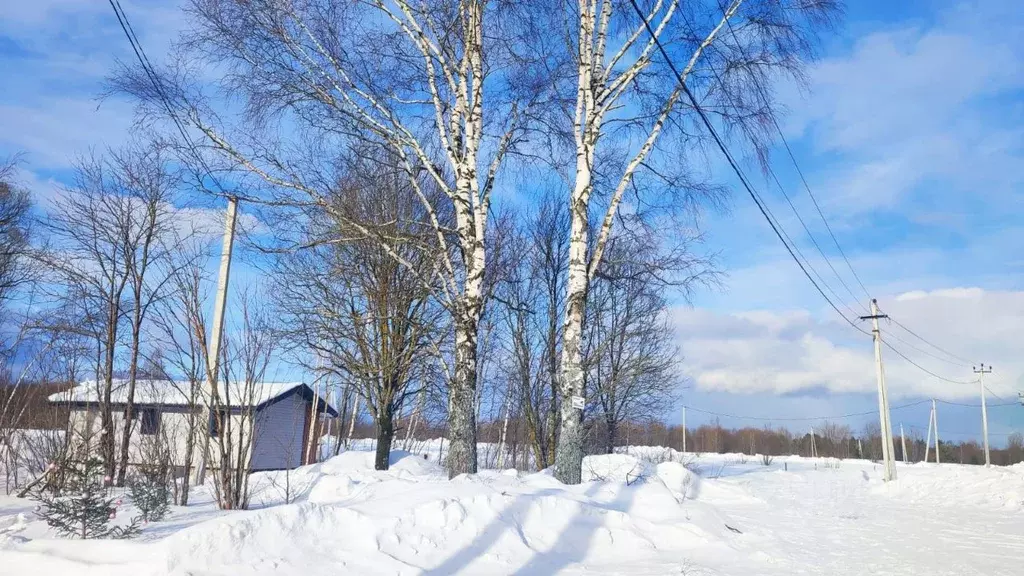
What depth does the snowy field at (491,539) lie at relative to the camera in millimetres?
4672

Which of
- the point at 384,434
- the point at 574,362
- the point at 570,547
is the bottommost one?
the point at 570,547

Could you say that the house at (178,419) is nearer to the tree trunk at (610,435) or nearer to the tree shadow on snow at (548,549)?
the tree shadow on snow at (548,549)

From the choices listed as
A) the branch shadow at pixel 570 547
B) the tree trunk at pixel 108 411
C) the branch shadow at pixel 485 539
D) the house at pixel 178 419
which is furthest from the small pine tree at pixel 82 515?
the branch shadow at pixel 570 547

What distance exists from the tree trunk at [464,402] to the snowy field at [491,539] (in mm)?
1006

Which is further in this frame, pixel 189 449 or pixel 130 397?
pixel 130 397

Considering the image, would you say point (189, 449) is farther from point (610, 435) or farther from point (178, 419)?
point (610, 435)

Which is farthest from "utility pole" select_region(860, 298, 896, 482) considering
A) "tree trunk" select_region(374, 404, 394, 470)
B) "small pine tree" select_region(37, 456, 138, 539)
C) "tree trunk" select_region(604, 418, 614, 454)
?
"small pine tree" select_region(37, 456, 138, 539)

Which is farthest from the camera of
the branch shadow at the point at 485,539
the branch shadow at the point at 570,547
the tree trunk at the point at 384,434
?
the tree trunk at the point at 384,434

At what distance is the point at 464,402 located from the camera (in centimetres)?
987

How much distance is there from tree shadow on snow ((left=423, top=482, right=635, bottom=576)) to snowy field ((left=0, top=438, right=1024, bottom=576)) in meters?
0.01

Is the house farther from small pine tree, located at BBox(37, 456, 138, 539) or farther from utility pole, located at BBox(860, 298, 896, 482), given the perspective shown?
utility pole, located at BBox(860, 298, 896, 482)

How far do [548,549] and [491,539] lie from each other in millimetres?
623

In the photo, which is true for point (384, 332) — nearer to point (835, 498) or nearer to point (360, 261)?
point (360, 261)

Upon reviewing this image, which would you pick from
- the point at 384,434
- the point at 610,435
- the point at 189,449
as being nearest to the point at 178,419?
the point at 189,449
